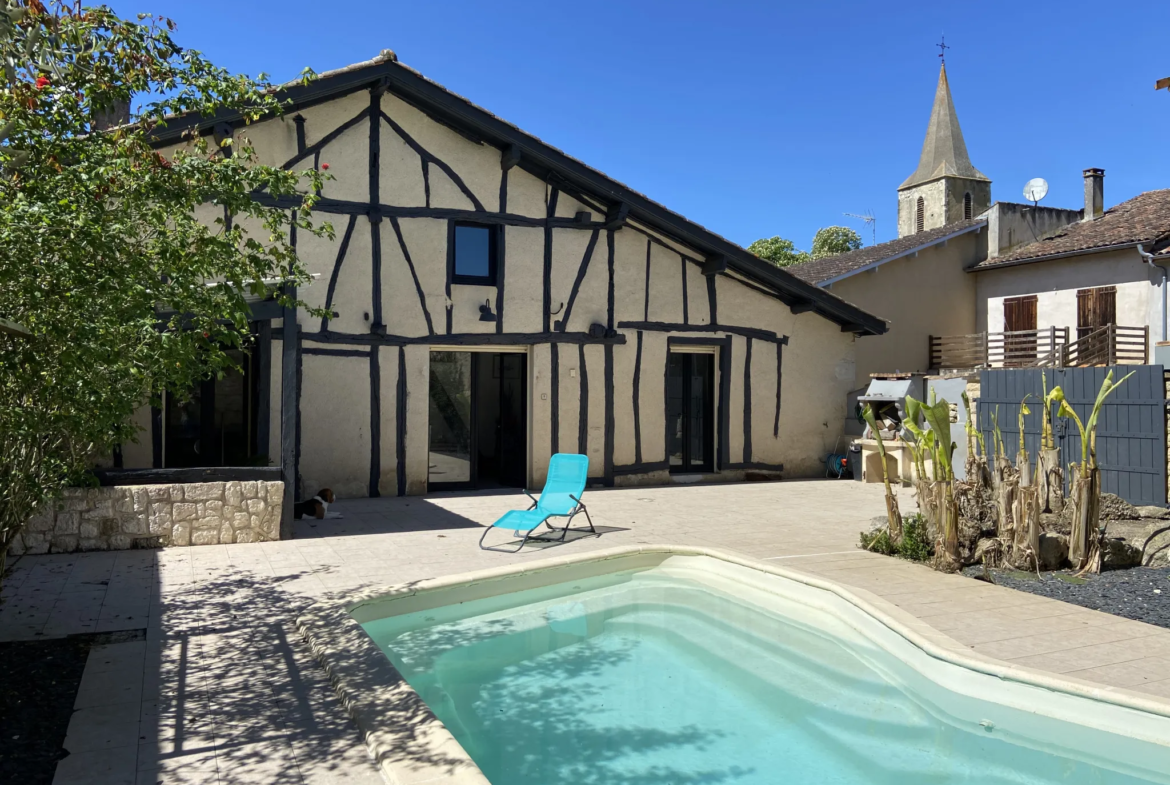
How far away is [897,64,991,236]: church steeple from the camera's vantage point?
4000cm

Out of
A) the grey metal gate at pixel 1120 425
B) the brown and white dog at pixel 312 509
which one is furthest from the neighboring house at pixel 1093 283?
the brown and white dog at pixel 312 509

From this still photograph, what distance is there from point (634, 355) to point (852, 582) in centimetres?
730

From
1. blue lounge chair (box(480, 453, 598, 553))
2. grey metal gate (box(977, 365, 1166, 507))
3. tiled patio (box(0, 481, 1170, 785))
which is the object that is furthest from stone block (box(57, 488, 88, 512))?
grey metal gate (box(977, 365, 1166, 507))

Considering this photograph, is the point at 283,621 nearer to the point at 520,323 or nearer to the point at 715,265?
the point at 520,323

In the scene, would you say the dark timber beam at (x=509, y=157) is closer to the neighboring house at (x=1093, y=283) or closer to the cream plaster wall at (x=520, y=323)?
the cream plaster wall at (x=520, y=323)

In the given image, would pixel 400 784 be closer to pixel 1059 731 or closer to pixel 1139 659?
pixel 1059 731

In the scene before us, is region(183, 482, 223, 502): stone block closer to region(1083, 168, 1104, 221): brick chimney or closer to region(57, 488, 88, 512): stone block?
region(57, 488, 88, 512): stone block

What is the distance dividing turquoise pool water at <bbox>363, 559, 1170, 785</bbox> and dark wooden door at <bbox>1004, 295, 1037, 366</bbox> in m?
16.7

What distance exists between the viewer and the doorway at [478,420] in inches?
488

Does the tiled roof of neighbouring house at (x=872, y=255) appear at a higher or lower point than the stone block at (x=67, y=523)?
higher

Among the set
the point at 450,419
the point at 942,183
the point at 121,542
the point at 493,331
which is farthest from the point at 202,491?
the point at 942,183

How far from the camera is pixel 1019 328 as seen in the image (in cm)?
2152

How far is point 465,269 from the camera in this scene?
12445 mm

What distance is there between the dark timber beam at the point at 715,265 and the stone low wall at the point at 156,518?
8.27 metres
